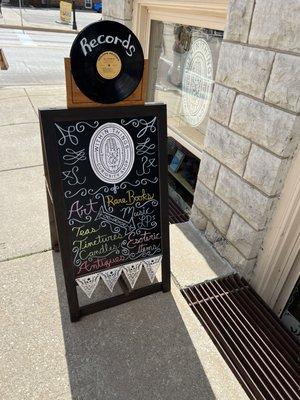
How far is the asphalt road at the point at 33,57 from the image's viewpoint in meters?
9.48

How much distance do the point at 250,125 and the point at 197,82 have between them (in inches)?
61.6

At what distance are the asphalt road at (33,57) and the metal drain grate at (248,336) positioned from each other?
26.0 feet

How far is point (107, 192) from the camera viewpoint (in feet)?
7.41

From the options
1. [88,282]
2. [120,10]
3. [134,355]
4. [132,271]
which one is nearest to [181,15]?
[120,10]

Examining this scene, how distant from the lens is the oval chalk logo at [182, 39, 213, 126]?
3668 mm

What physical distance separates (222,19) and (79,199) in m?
2.29

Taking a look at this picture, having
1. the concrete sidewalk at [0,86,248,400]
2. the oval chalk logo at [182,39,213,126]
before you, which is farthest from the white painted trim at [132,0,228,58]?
the concrete sidewalk at [0,86,248,400]

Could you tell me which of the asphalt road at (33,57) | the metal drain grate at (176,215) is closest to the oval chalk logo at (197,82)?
the metal drain grate at (176,215)

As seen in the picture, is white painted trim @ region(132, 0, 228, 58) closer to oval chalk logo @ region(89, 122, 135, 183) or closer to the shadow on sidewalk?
oval chalk logo @ region(89, 122, 135, 183)

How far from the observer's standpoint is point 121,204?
7.66 ft

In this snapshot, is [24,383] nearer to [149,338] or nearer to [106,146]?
[149,338]

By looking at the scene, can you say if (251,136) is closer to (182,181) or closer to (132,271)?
(132,271)

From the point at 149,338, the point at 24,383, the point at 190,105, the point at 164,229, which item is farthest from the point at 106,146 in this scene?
the point at 190,105

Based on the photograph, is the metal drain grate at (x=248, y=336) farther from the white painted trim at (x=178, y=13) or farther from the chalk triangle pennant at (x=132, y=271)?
the white painted trim at (x=178, y=13)
